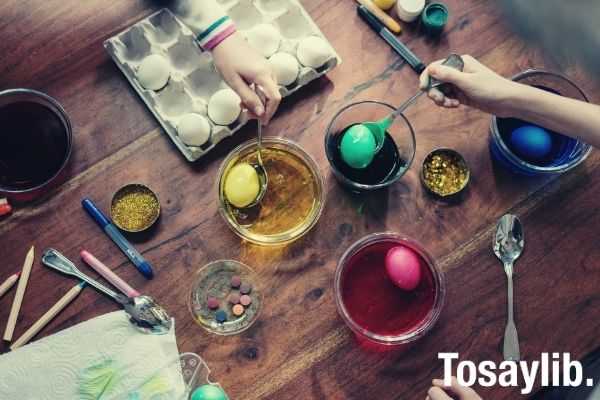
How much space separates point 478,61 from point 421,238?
0.35 metres

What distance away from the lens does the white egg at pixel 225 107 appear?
3.41 ft

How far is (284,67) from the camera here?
1.05 metres

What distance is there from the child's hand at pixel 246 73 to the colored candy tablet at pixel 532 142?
438mm

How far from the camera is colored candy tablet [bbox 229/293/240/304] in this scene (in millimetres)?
1041

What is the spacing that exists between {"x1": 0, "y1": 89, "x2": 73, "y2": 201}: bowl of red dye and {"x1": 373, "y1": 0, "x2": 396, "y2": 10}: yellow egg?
2.05ft

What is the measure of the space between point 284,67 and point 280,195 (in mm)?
233

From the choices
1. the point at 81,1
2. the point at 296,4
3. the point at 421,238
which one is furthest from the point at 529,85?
the point at 81,1

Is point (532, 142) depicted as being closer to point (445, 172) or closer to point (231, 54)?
point (445, 172)

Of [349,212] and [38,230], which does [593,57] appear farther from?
[38,230]

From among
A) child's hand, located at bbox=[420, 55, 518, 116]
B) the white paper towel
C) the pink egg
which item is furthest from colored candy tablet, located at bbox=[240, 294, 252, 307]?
child's hand, located at bbox=[420, 55, 518, 116]

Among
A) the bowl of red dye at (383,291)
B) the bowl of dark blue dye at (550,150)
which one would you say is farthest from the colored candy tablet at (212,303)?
the bowl of dark blue dye at (550,150)

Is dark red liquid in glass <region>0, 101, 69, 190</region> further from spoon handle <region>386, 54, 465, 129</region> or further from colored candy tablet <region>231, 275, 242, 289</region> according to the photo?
spoon handle <region>386, 54, 465, 129</region>

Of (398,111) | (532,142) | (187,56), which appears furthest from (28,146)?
(532,142)

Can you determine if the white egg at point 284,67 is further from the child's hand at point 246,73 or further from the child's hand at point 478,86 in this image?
the child's hand at point 478,86
